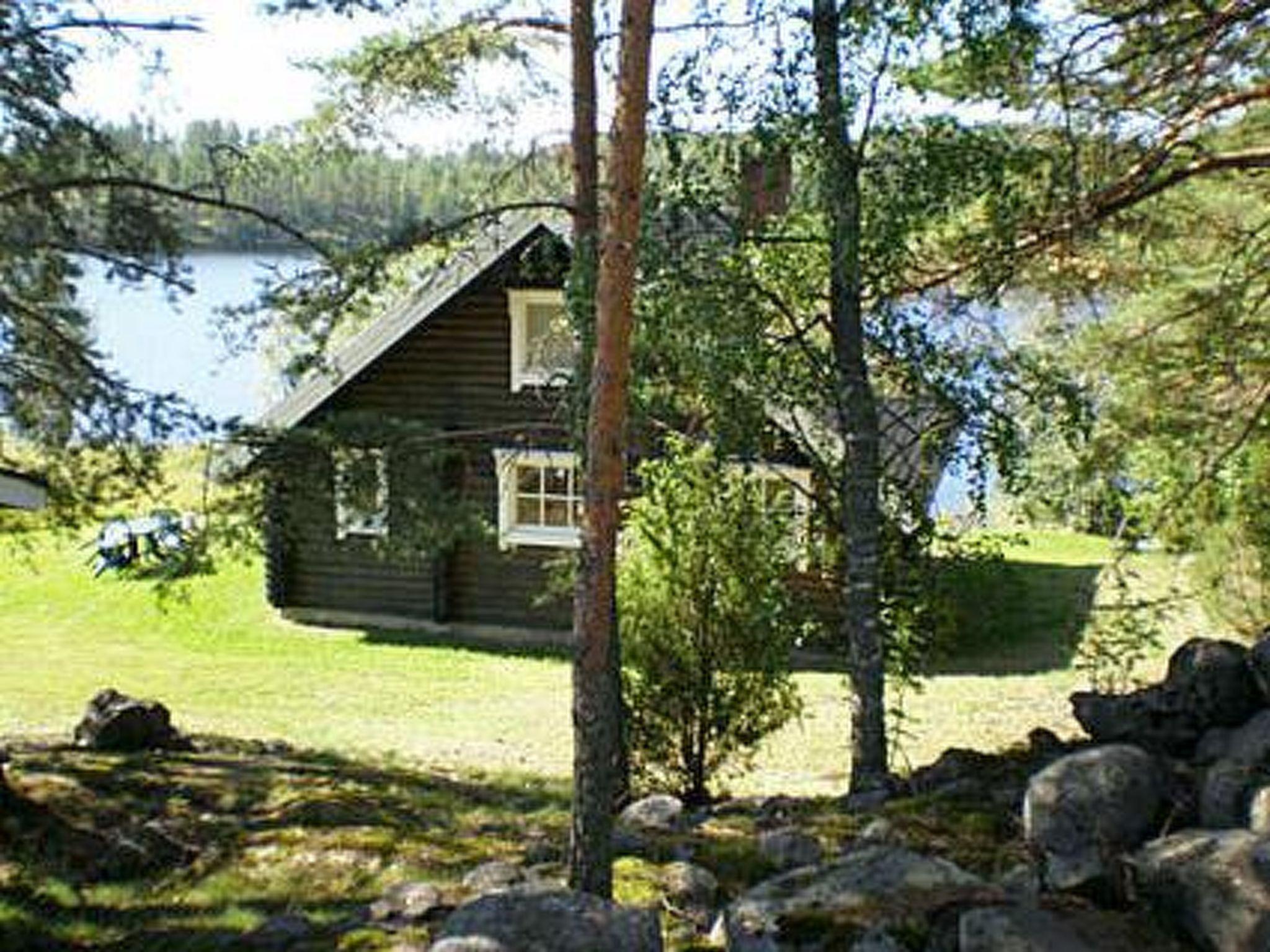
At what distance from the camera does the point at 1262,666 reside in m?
6.95

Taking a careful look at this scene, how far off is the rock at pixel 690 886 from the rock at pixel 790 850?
343 mm

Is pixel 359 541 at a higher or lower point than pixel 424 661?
higher

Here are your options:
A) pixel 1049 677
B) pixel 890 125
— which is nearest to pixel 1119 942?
pixel 890 125

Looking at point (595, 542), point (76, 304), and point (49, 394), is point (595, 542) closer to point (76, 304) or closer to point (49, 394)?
point (49, 394)

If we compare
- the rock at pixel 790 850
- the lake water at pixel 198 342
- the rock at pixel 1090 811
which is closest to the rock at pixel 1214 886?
the rock at pixel 1090 811

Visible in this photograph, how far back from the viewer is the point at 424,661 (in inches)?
714

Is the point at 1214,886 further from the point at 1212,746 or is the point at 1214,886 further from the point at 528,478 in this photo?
the point at 528,478

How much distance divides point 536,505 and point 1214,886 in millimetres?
14936

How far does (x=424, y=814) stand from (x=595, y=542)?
4.19 m

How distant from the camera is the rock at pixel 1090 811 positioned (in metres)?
5.69

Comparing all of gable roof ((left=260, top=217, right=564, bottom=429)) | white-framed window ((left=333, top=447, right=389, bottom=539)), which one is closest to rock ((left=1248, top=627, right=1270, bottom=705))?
white-framed window ((left=333, top=447, right=389, bottom=539))

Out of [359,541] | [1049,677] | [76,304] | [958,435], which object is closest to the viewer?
[958,435]

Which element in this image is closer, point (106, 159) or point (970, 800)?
point (970, 800)

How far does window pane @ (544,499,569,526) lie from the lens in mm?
19266
